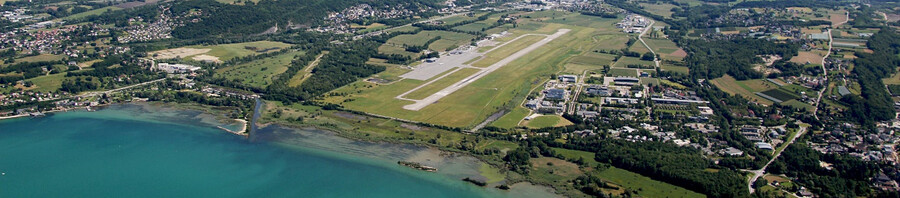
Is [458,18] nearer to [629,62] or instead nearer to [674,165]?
[629,62]

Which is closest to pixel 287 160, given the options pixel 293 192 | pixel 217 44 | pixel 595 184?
pixel 293 192

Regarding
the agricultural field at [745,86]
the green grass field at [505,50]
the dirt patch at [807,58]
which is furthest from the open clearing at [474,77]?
the dirt patch at [807,58]

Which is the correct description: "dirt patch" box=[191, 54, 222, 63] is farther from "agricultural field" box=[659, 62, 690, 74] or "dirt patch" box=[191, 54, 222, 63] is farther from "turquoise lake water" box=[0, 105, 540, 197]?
"agricultural field" box=[659, 62, 690, 74]

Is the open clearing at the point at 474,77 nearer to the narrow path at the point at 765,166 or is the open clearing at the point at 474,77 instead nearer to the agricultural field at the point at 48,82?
the narrow path at the point at 765,166

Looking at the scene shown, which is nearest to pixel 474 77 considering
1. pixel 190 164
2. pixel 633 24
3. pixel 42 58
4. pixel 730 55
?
pixel 730 55

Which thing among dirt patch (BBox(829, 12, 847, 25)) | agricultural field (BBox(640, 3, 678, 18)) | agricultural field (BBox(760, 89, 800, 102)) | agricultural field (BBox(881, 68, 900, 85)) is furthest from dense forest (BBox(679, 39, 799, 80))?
agricultural field (BBox(640, 3, 678, 18))

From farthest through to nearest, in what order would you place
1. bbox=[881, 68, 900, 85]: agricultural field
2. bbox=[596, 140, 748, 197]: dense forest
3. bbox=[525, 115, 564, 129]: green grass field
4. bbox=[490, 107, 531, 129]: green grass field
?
bbox=[881, 68, 900, 85]: agricultural field → bbox=[490, 107, 531, 129]: green grass field → bbox=[525, 115, 564, 129]: green grass field → bbox=[596, 140, 748, 197]: dense forest

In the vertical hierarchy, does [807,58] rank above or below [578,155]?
above
